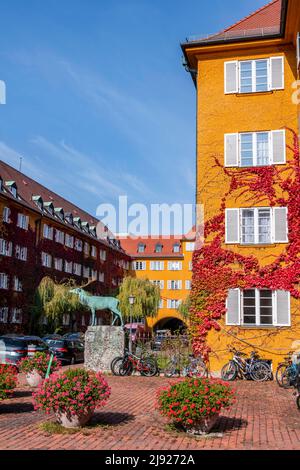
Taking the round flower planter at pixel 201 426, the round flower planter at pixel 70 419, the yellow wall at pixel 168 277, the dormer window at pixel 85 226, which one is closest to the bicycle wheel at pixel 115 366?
the round flower planter at pixel 70 419

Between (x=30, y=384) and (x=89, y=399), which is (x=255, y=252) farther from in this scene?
(x=89, y=399)

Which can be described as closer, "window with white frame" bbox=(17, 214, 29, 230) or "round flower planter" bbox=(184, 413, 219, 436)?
"round flower planter" bbox=(184, 413, 219, 436)

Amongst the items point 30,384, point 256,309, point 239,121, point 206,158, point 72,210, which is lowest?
point 30,384

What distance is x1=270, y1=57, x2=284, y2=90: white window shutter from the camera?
2173 centimetres

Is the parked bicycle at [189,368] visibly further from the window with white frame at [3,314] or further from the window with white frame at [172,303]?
the window with white frame at [172,303]

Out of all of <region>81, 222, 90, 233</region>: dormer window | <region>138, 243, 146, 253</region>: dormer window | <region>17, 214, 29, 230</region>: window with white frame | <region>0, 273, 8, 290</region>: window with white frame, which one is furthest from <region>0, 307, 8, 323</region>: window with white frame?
<region>138, 243, 146, 253</region>: dormer window

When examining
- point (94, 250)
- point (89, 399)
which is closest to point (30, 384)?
point (89, 399)

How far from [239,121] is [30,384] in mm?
13549

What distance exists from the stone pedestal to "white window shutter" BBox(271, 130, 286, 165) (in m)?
9.51

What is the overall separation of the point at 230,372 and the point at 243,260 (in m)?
4.45

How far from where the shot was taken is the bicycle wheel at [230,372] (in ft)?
62.6

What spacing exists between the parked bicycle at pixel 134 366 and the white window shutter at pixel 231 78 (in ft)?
39.0

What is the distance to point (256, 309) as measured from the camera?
20469 millimetres

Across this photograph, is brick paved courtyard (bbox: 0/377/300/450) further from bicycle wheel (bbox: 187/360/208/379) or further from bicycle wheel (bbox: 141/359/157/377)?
bicycle wheel (bbox: 141/359/157/377)
